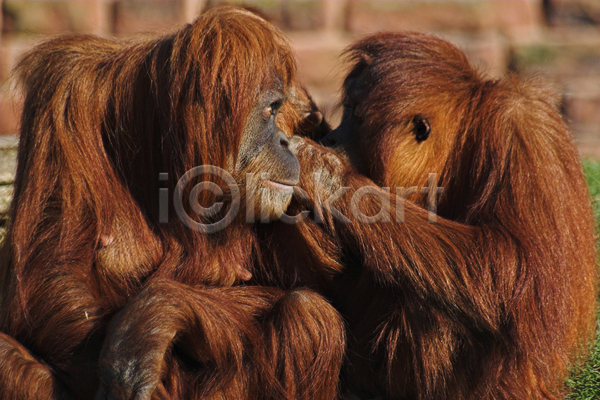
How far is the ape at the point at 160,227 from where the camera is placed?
8.45 ft

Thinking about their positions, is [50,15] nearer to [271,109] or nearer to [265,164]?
[271,109]

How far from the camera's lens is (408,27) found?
19.3ft

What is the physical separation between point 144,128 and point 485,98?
1485mm

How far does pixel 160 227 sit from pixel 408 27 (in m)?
3.72

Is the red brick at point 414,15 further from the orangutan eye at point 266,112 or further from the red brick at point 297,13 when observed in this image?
the orangutan eye at point 266,112

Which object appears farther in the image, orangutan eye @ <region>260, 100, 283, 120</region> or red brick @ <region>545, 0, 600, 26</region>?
red brick @ <region>545, 0, 600, 26</region>

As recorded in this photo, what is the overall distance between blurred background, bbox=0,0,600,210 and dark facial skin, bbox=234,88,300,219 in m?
3.08

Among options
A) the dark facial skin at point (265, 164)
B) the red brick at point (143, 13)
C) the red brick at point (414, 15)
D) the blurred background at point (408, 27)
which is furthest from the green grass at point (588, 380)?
the red brick at point (143, 13)

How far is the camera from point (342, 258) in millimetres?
2967

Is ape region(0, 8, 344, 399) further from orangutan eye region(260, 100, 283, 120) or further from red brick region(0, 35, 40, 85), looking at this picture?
red brick region(0, 35, 40, 85)

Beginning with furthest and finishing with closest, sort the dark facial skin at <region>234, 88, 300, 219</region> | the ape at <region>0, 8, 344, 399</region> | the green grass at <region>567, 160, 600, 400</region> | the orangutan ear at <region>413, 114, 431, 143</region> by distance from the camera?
the green grass at <region>567, 160, 600, 400</region> < the orangutan ear at <region>413, 114, 431, 143</region> < the dark facial skin at <region>234, 88, 300, 219</region> < the ape at <region>0, 8, 344, 399</region>

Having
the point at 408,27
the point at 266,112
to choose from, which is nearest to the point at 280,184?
the point at 266,112

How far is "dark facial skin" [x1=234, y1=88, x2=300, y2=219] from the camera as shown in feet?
8.93

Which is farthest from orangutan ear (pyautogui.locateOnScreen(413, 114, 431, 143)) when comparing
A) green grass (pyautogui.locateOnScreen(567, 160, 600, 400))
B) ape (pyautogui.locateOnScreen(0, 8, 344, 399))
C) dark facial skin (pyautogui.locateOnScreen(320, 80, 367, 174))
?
green grass (pyautogui.locateOnScreen(567, 160, 600, 400))
